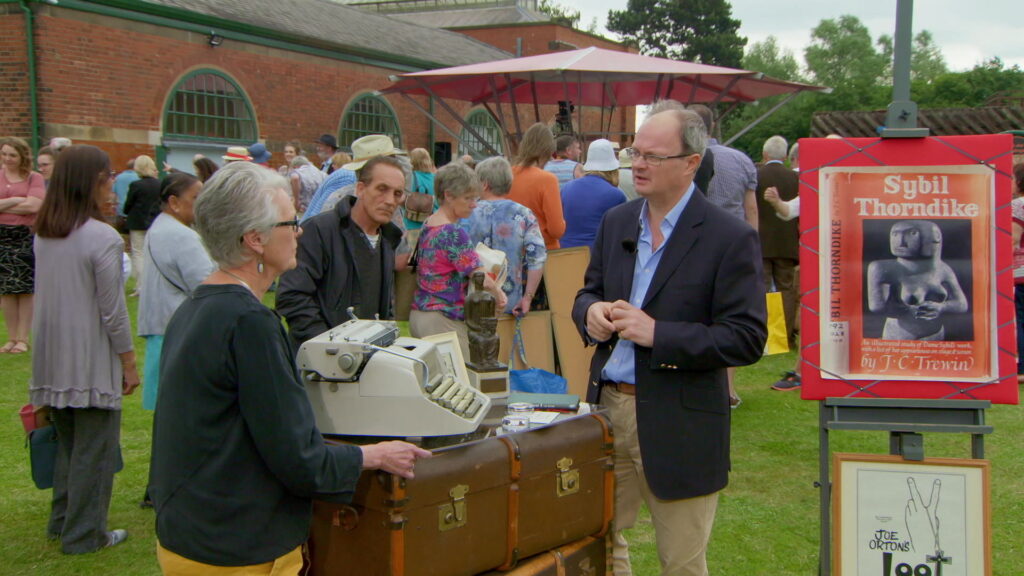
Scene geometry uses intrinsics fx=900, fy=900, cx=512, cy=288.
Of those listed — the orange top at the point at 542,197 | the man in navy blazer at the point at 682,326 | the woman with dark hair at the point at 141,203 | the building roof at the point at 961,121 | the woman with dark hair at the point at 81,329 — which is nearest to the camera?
the man in navy blazer at the point at 682,326

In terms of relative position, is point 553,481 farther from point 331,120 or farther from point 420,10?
point 420,10

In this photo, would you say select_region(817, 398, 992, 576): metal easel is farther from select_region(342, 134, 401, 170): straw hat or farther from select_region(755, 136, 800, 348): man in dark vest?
select_region(755, 136, 800, 348): man in dark vest

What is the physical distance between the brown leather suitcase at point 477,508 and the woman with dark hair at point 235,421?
27cm

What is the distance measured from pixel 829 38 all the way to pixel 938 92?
45241mm

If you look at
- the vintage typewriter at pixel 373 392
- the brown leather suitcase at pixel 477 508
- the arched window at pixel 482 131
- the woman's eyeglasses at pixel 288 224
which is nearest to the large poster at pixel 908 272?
the brown leather suitcase at pixel 477 508

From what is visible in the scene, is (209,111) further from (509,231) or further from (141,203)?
(509,231)

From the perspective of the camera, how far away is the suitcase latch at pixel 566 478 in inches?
114

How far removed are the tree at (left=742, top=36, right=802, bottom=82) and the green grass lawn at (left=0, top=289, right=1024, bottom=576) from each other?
2761 inches

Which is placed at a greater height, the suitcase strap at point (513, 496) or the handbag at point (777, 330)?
the handbag at point (777, 330)

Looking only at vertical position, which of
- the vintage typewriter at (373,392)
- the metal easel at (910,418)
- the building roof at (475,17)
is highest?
the building roof at (475,17)

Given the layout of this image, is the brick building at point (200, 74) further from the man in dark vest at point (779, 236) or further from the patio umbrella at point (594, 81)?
the man in dark vest at point (779, 236)

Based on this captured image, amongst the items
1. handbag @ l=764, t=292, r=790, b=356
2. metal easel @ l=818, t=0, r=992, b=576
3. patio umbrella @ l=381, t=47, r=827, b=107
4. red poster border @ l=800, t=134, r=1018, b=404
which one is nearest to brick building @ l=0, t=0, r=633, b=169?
patio umbrella @ l=381, t=47, r=827, b=107

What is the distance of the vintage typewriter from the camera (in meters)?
2.54

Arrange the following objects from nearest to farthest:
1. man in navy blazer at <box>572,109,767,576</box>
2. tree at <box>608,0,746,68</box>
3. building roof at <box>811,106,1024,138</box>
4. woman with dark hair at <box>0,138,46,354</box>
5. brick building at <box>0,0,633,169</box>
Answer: man in navy blazer at <box>572,109,767,576</box> < woman with dark hair at <box>0,138,46,354</box> < brick building at <box>0,0,633,169</box> < building roof at <box>811,106,1024,138</box> < tree at <box>608,0,746,68</box>
